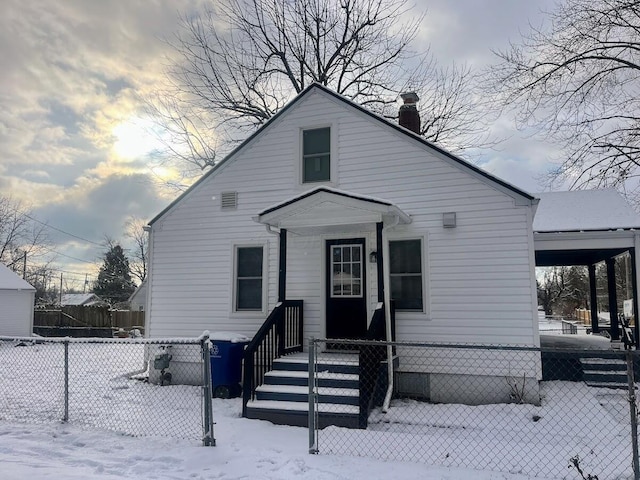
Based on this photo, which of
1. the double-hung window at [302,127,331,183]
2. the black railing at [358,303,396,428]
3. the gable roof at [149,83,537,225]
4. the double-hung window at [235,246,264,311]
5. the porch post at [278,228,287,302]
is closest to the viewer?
the black railing at [358,303,396,428]

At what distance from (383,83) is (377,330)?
15422 mm

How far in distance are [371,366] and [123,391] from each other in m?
5.16

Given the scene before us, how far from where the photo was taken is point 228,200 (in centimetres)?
1004

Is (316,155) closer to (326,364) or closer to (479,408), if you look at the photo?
(326,364)

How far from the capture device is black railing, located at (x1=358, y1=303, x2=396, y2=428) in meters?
6.46

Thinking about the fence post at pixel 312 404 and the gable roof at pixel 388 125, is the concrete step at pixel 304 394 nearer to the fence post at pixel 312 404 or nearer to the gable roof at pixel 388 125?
the fence post at pixel 312 404

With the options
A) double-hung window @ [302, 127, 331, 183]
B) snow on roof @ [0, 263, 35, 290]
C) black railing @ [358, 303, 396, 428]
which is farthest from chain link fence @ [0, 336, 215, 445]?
snow on roof @ [0, 263, 35, 290]

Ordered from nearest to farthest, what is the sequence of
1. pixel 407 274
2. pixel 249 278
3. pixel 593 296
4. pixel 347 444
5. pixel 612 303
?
pixel 347 444
pixel 407 274
pixel 249 278
pixel 612 303
pixel 593 296

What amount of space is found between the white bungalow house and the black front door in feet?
0.07

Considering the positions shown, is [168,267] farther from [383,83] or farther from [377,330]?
[383,83]

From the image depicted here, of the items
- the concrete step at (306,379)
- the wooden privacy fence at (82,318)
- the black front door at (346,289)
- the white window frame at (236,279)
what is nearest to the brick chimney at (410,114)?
the black front door at (346,289)

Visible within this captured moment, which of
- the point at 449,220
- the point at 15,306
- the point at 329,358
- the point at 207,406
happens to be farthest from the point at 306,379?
the point at 15,306

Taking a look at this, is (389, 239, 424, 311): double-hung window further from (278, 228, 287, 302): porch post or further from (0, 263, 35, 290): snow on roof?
(0, 263, 35, 290): snow on roof

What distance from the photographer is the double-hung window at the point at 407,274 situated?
8672mm
